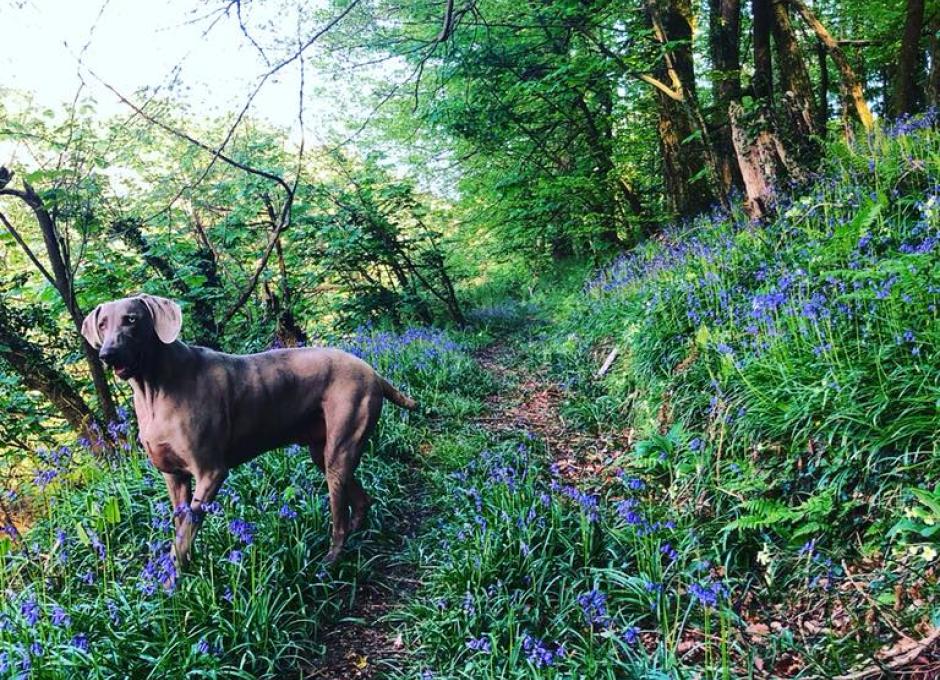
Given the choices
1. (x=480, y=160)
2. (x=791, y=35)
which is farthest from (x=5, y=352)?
(x=791, y=35)

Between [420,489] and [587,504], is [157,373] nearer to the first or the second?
[420,489]

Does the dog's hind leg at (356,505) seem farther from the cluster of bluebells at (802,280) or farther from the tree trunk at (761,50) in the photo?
the tree trunk at (761,50)

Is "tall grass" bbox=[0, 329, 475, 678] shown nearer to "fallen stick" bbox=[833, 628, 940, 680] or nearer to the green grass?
the green grass

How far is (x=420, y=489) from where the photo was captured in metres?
4.83

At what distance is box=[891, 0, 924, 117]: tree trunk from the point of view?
8586 mm

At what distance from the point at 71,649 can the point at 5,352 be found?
4879mm

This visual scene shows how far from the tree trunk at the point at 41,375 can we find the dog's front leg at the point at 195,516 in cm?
359

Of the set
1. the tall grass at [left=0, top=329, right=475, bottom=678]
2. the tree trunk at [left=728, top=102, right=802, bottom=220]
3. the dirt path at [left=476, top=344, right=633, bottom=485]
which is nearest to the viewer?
the tall grass at [left=0, top=329, right=475, bottom=678]

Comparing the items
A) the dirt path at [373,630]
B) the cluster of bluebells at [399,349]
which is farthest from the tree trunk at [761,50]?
the dirt path at [373,630]

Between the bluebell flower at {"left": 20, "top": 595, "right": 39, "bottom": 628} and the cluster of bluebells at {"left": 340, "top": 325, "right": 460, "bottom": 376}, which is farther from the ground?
the bluebell flower at {"left": 20, "top": 595, "right": 39, "bottom": 628}

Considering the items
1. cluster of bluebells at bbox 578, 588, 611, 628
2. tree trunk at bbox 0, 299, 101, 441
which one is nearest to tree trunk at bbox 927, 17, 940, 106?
cluster of bluebells at bbox 578, 588, 611, 628

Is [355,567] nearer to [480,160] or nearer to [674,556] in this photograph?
[674,556]

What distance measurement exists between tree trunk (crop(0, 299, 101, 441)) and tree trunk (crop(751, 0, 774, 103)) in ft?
30.9

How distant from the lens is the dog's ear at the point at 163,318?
3006 millimetres
